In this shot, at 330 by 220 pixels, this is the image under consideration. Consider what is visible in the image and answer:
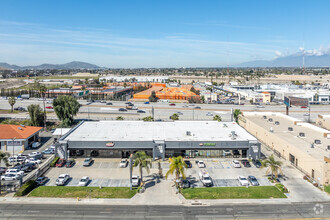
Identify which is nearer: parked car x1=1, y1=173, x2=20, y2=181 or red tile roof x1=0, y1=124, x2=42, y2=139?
parked car x1=1, y1=173, x2=20, y2=181

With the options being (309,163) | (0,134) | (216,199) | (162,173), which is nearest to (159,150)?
(162,173)

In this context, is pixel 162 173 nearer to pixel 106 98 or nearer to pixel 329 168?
pixel 329 168

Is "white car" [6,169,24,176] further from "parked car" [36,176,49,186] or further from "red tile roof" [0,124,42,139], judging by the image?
"red tile roof" [0,124,42,139]

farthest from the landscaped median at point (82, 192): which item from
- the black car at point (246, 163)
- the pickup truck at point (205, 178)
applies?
the black car at point (246, 163)

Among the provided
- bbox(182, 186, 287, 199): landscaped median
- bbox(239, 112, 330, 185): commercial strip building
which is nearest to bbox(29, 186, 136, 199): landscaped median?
bbox(182, 186, 287, 199): landscaped median

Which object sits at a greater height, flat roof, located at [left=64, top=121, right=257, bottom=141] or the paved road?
flat roof, located at [left=64, top=121, right=257, bottom=141]

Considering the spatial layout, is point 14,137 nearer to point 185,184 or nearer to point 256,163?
point 185,184
